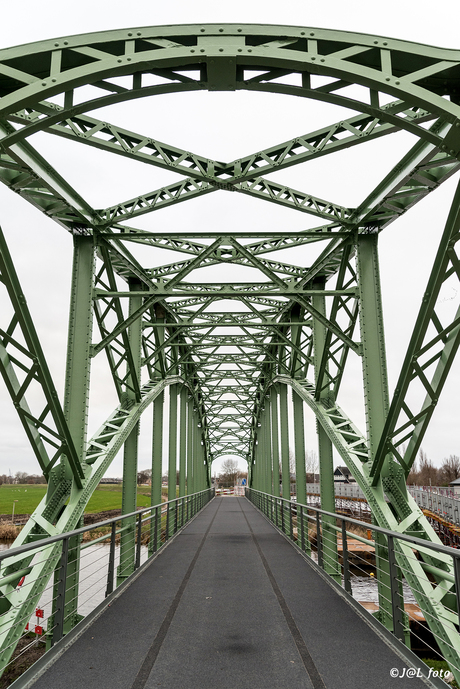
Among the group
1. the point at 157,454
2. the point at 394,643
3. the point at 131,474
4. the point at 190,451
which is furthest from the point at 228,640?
the point at 190,451

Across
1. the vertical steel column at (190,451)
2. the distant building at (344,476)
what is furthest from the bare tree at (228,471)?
the vertical steel column at (190,451)

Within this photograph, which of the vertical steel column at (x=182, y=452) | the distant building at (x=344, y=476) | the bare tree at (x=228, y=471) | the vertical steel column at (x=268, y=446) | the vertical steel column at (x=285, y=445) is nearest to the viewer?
the vertical steel column at (x=285, y=445)

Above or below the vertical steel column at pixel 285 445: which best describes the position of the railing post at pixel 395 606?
below

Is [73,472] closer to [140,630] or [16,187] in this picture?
[140,630]

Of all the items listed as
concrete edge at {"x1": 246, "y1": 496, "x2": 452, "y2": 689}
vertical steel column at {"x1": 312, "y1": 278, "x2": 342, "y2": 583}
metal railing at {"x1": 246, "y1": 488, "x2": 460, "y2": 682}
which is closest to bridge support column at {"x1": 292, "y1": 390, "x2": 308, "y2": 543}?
metal railing at {"x1": 246, "y1": 488, "x2": 460, "y2": 682}

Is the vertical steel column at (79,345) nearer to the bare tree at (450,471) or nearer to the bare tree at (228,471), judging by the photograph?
the bare tree at (450,471)

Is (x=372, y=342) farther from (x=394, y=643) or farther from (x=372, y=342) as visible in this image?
(x=394, y=643)

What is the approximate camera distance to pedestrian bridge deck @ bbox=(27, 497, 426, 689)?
4082mm

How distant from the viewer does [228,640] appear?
5094 mm

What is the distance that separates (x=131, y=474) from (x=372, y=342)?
20.1 ft

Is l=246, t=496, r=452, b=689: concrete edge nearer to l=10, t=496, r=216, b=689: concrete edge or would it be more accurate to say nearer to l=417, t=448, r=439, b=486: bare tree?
l=10, t=496, r=216, b=689: concrete edge

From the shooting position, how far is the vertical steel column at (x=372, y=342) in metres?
8.56

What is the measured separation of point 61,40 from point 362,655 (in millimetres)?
6753

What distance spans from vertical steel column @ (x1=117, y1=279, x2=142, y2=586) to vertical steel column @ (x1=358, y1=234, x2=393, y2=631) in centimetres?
462
